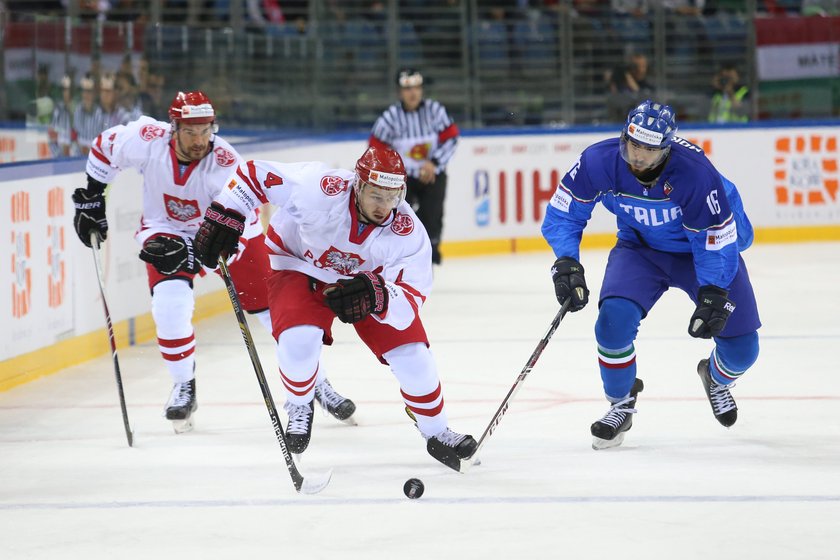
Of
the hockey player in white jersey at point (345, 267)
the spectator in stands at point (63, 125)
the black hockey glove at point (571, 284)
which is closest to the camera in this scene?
the hockey player in white jersey at point (345, 267)

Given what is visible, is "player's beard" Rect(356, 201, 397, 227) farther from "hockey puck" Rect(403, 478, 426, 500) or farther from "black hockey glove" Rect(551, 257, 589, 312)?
"hockey puck" Rect(403, 478, 426, 500)

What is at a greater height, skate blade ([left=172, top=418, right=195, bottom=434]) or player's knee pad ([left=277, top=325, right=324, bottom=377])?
player's knee pad ([left=277, top=325, right=324, bottom=377])

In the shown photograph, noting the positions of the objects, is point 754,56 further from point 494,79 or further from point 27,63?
point 27,63

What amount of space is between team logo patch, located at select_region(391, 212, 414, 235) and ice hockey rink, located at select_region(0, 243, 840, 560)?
0.75 meters

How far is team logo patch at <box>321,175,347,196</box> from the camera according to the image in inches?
170

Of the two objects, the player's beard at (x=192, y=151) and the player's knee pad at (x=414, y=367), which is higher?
the player's beard at (x=192, y=151)

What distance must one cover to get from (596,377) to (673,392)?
0.49 m

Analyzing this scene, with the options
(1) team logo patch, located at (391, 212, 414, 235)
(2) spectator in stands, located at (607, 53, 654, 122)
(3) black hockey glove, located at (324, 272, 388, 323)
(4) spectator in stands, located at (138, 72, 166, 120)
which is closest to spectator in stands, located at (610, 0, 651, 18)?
(2) spectator in stands, located at (607, 53, 654, 122)

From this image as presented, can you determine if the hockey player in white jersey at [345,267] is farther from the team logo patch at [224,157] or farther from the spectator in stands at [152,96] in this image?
the spectator in stands at [152,96]

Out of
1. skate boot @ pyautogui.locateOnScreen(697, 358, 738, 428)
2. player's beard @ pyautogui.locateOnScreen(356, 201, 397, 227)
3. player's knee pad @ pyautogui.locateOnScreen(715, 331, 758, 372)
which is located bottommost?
skate boot @ pyautogui.locateOnScreen(697, 358, 738, 428)

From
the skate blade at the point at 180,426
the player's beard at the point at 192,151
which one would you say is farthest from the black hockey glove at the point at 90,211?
the skate blade at the point at 180,426

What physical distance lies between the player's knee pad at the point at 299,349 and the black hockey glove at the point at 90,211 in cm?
112

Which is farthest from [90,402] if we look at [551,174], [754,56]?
[754,56]

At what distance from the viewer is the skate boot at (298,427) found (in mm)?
4480
